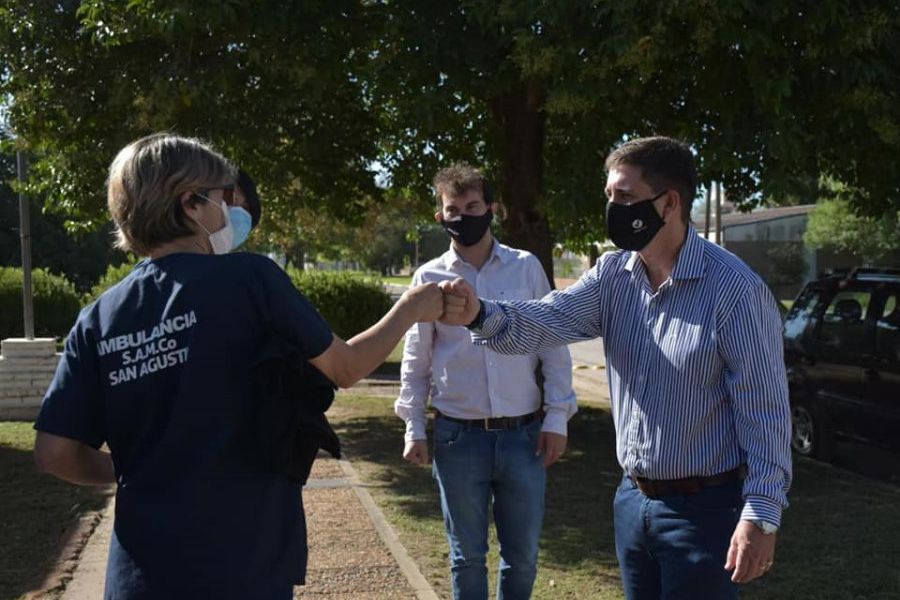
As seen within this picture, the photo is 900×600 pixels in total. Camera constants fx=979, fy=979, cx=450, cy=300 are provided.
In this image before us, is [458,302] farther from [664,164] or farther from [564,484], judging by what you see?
[564,484]

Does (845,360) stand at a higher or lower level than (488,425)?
lower

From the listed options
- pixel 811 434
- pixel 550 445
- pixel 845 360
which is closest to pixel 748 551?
pixel 550 445

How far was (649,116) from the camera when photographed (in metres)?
8.76

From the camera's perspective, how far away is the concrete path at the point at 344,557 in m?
5.39

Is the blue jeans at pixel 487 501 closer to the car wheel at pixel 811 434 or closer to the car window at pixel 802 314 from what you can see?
the car wheel at pixel 811 434

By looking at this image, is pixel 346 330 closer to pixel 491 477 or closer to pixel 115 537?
pixel 491 477

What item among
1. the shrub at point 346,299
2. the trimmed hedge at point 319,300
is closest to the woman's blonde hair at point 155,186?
the trimmed hedge at point 319,300

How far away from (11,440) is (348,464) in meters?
3.94

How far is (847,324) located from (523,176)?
3553 millimetres

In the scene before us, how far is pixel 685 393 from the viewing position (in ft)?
9.52

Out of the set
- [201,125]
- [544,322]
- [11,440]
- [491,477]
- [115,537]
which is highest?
[201,125]

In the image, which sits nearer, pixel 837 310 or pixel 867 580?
pixel 867 580

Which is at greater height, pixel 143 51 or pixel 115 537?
pixel 143 51

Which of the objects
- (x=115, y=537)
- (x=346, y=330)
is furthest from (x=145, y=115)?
(x=346, y=330)
